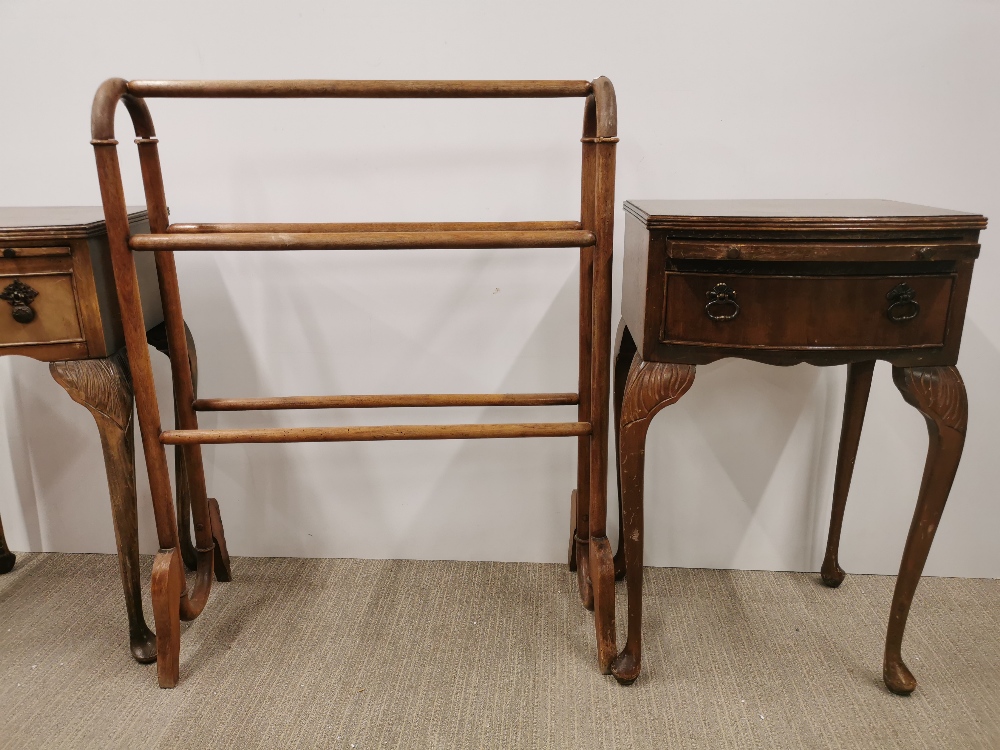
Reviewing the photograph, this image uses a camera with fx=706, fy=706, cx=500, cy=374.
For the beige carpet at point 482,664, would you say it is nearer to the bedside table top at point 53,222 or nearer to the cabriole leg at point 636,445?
the cabriole leg at point 636,445

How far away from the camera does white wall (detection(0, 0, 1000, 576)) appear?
1.55m

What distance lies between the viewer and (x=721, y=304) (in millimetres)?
1210

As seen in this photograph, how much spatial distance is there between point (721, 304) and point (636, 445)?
296 mm

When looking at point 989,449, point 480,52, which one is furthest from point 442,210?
point 989,449

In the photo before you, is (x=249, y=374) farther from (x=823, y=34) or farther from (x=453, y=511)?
(x=823, y=34)

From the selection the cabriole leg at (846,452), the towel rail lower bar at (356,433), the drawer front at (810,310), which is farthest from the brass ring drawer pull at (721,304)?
the cabriole leg at (846,452)

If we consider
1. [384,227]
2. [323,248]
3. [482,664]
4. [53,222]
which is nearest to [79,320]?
[53,222]

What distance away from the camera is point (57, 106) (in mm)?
1644

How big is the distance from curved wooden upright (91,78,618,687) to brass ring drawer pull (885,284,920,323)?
0.48 metres

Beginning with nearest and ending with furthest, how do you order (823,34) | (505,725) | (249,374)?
(505,725) < (823,34) < (249,374)

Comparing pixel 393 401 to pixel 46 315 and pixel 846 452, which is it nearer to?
pixel 46 315

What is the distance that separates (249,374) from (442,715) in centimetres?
95

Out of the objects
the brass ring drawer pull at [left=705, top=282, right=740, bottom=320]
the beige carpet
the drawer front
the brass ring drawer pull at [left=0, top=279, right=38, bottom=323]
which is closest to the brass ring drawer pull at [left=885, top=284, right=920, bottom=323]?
the drawer front

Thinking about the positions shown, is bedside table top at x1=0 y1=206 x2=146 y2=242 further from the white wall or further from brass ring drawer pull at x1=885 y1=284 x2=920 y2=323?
brass ring drawer pull at x1=885 y1=284 x2=920 y2=323
